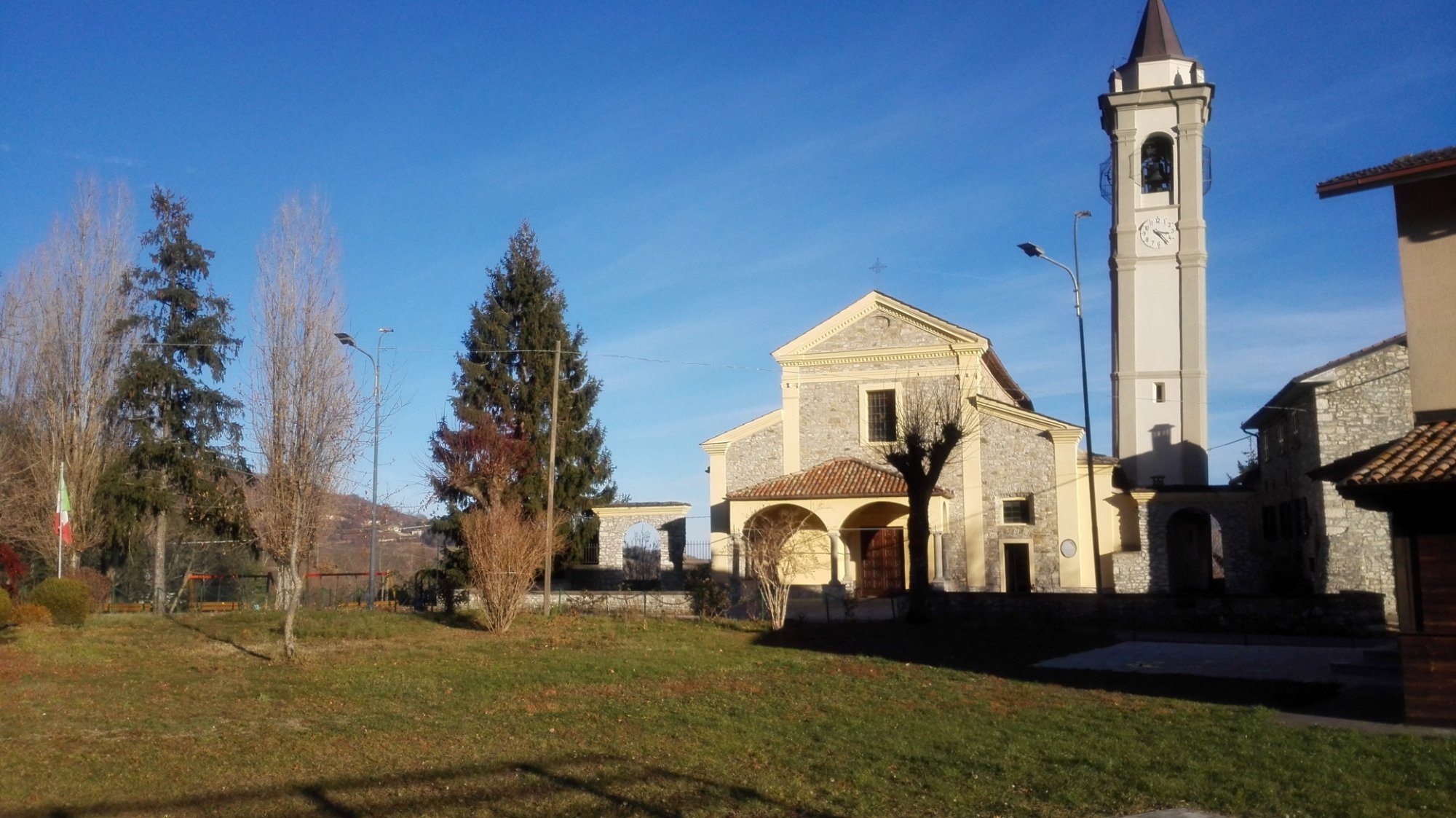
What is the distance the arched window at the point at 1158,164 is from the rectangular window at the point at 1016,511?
12551mm

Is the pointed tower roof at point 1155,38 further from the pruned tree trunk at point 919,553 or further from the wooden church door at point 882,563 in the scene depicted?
the pruned tree trunk at point 919,553

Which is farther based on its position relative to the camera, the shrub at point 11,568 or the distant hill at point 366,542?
the distant hill at point 366,542

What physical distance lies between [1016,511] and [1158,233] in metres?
11.4

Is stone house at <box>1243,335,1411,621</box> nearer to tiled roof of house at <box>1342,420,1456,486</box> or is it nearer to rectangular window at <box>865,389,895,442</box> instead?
rectangular window at <box>865,389,895,442</box>

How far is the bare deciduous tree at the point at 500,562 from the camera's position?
22906 mm

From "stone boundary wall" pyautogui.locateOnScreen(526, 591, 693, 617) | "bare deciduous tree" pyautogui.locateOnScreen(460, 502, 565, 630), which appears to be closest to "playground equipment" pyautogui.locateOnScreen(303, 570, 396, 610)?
"stone boundary wall" pyautogui.locateOnScreen(526, 591, 693, 617)

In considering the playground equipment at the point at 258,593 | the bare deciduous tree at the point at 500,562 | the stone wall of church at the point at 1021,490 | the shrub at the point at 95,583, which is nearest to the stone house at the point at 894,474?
the stone wall of church at the point at 1021,490

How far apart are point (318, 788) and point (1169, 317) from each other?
33124 mm

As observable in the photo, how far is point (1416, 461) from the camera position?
10.8 metres

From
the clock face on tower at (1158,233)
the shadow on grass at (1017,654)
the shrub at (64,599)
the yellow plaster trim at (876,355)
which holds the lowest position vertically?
the shadow on grass at (1017,654)

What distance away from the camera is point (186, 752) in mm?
9672

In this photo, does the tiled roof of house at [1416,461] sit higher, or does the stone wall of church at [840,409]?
the stone wall of church at [840,409]

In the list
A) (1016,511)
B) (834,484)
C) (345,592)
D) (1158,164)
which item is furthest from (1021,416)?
(345,592)

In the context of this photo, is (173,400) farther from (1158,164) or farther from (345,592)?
(1158,164)
